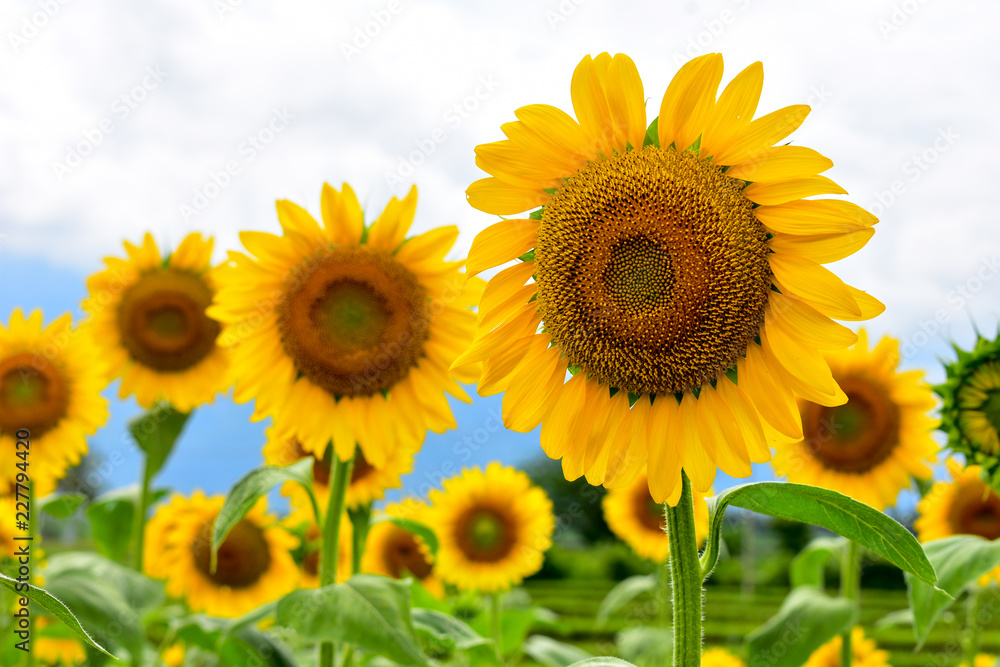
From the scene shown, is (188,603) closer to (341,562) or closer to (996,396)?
(341,562)

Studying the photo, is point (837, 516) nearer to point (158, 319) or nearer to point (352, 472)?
point (352, 472)

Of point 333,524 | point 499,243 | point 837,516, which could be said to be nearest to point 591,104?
point 499,243

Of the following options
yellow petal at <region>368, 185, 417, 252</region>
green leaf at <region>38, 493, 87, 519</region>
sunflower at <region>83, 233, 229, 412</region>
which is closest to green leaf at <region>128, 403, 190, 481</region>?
sunflower at <region>83, 233, 229, 412</region>

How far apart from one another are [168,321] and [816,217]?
15.0 feet

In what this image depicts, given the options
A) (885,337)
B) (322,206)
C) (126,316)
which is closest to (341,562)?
(126,316)

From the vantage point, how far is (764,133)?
1828mm

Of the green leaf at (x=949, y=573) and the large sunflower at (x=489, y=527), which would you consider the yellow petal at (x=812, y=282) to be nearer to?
the green leaf at (x=949, y=573)

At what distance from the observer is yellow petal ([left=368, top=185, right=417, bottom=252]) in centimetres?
352

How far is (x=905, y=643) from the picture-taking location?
1148 inches

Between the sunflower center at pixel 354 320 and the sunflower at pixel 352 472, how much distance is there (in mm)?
340

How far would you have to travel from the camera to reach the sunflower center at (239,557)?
5473mm

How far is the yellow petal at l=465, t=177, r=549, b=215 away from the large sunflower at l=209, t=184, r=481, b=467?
1.46m

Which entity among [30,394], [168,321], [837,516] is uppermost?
[168,321]

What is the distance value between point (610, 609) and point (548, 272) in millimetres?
5055
